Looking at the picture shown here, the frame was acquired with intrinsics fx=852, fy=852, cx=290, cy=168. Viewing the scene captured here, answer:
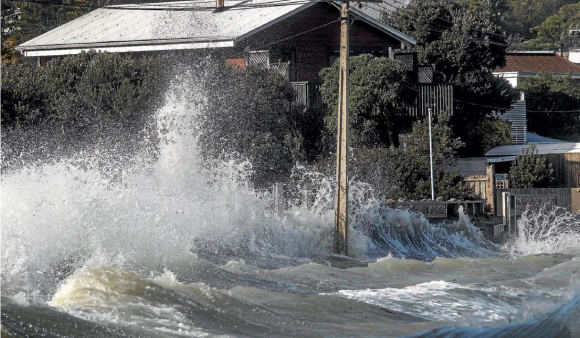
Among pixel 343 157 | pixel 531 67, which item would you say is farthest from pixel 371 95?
pixel 531 67

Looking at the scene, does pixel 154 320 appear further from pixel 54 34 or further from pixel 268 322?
pixel 54 34

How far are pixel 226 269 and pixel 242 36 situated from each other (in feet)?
50.8

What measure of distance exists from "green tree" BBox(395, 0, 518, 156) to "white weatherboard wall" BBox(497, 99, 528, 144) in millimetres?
2532

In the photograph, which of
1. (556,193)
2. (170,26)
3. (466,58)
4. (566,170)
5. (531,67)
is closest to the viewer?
(556,193)

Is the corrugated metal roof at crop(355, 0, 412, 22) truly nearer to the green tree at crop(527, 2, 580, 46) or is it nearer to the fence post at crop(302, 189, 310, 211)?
the fence post at crop(302, 189, 310, 211)

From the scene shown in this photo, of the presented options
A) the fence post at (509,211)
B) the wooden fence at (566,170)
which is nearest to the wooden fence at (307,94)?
the fence post at (509,211)

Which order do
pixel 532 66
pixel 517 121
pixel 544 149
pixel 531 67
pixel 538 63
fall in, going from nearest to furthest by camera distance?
pixel 544 149
pixel 517 121
pixel 531 67
pixel 532 66
pixel 538 63

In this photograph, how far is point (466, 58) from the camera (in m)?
36.2

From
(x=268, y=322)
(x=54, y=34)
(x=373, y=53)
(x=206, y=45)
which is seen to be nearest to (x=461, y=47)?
(x=373, y=53)

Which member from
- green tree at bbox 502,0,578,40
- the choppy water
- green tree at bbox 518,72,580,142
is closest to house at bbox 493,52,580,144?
green tree at bbox 518,72,580,142

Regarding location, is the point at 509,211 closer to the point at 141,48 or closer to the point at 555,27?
the point at 141,48

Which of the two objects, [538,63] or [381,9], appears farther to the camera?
[538,63]

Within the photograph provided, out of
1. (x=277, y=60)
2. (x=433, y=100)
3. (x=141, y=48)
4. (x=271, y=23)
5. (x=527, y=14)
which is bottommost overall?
(x=433, y=100)

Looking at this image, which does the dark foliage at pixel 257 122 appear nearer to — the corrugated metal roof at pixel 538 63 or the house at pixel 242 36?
the house at pixel 242 36
